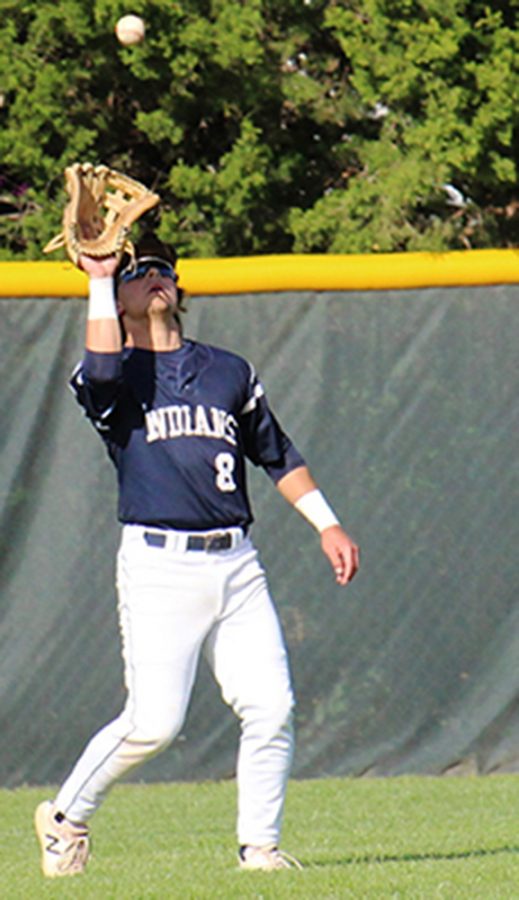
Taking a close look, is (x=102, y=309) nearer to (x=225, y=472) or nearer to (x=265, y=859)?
(x=225, y=472)

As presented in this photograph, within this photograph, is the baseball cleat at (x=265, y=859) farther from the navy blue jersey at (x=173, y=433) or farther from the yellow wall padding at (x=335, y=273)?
the yellow wall padding at (x=335, y=273)

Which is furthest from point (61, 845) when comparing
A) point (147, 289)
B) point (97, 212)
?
point (97, 212)

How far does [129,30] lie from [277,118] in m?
1.42

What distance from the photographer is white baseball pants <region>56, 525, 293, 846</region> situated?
4969 mm

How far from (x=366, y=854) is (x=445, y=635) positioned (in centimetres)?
229

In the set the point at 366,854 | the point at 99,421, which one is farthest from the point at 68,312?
the point at 366,854

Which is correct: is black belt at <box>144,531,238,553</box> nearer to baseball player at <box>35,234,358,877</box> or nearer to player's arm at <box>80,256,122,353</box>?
baseball player at <box>35,234,358,877</box>

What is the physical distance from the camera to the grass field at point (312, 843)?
4492 mm

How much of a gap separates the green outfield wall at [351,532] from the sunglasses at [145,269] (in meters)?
2.45

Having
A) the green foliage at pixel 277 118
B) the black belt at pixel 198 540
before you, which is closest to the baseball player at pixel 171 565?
the black belt at pixel 198 540

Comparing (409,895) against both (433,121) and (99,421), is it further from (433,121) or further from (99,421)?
(433,121)

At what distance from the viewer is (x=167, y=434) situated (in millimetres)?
5078

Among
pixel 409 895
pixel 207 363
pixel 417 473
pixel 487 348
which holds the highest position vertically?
pixel 207 363

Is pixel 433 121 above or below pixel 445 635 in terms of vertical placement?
above
